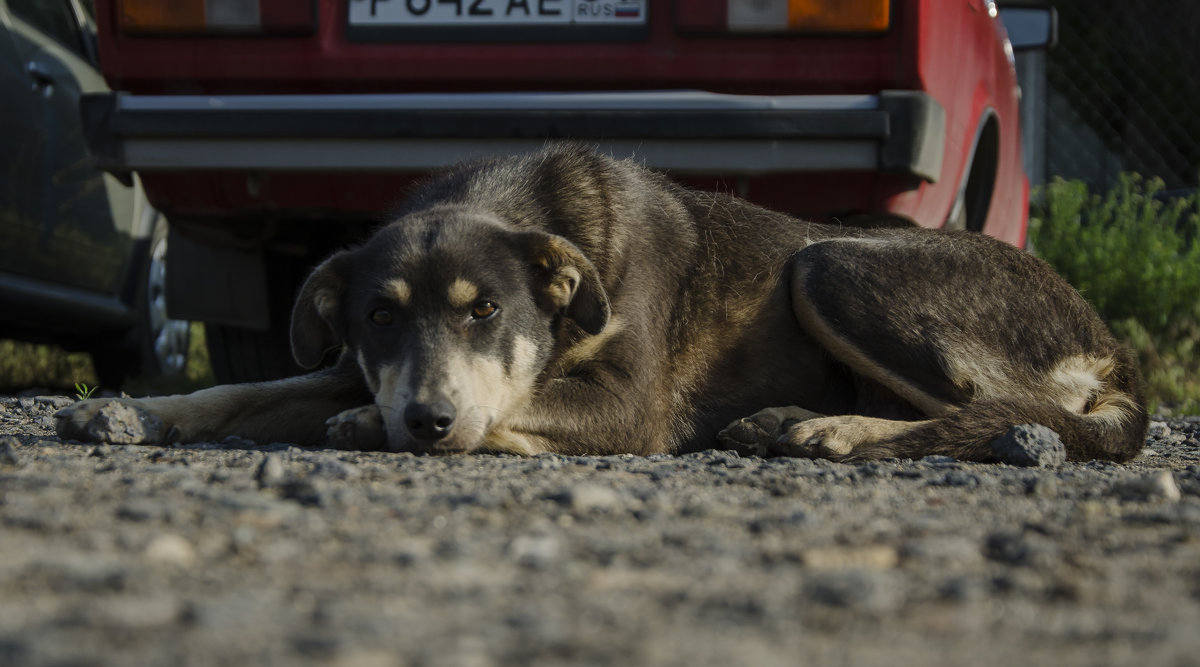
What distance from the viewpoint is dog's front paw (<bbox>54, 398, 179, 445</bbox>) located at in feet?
11.2

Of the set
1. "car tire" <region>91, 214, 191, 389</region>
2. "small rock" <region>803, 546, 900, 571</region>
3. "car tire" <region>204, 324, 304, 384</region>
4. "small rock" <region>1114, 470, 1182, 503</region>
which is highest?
"small rock" <region>803, 546, 900, 571</region>

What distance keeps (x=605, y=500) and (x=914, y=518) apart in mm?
623

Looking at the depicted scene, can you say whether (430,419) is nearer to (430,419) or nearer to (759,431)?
(430,419)

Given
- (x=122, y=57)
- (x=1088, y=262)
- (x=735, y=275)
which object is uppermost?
(x=122, y=57)

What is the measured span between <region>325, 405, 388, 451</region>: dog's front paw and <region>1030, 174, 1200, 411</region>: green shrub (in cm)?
455

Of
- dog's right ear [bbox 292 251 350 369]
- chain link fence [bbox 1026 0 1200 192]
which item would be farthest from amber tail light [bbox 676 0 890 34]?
chain link fence [bbox 1026 0 1200 192]

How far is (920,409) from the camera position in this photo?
3918mm

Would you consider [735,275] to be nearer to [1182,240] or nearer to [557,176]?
[557,176]

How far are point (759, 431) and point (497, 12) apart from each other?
1.76m

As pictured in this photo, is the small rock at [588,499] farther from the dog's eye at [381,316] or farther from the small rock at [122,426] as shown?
the small rock at [122,426]

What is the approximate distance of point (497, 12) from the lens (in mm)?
4176

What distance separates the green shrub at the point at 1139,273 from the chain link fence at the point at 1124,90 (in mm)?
2809

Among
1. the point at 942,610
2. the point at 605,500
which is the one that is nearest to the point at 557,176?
the point at 605,500

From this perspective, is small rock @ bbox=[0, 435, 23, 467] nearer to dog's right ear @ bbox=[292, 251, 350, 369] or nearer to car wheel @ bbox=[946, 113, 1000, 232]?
dog's right ear @ bbox=[292, 251, 350, 369]
